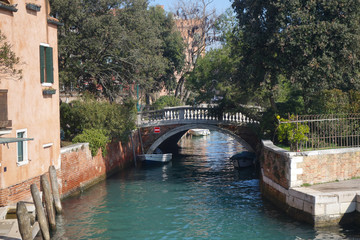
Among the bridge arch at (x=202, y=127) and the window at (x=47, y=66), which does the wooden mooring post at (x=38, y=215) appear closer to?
the window at (x=47, y=66)

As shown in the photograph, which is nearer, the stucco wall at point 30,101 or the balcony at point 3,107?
the balcony at point 3,107

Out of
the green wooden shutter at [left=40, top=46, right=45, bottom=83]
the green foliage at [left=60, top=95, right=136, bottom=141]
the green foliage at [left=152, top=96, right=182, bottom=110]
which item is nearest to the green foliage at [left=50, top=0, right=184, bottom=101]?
the green foliage at [left=60, top=95, right=136, bottom=141]

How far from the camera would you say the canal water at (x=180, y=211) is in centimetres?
1276

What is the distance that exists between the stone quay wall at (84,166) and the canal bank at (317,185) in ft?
24.0

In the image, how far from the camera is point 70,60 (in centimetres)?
2186

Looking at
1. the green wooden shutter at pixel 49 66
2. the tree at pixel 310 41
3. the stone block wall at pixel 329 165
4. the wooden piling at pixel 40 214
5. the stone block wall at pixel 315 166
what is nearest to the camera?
the wooden piling at pixel 40 214

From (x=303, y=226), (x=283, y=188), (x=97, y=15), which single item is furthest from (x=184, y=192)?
(x=97, y=15)

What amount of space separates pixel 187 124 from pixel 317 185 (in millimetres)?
12584

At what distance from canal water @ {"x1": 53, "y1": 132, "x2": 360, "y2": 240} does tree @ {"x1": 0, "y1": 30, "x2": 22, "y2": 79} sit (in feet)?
15.2

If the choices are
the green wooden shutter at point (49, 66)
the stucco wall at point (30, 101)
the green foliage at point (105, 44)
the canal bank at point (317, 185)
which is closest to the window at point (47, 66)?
the green wooden shutter at point (49, 66)

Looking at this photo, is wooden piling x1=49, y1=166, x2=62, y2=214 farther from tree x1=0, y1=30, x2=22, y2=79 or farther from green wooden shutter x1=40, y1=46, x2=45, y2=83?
tree x1=0, y1=30, x2=22, y2=79

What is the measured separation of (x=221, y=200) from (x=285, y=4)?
7.94 m

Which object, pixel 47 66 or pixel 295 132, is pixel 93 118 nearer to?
pixel 47 66

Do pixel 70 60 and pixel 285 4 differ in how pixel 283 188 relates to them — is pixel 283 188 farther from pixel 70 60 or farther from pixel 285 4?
pixel 70 60
